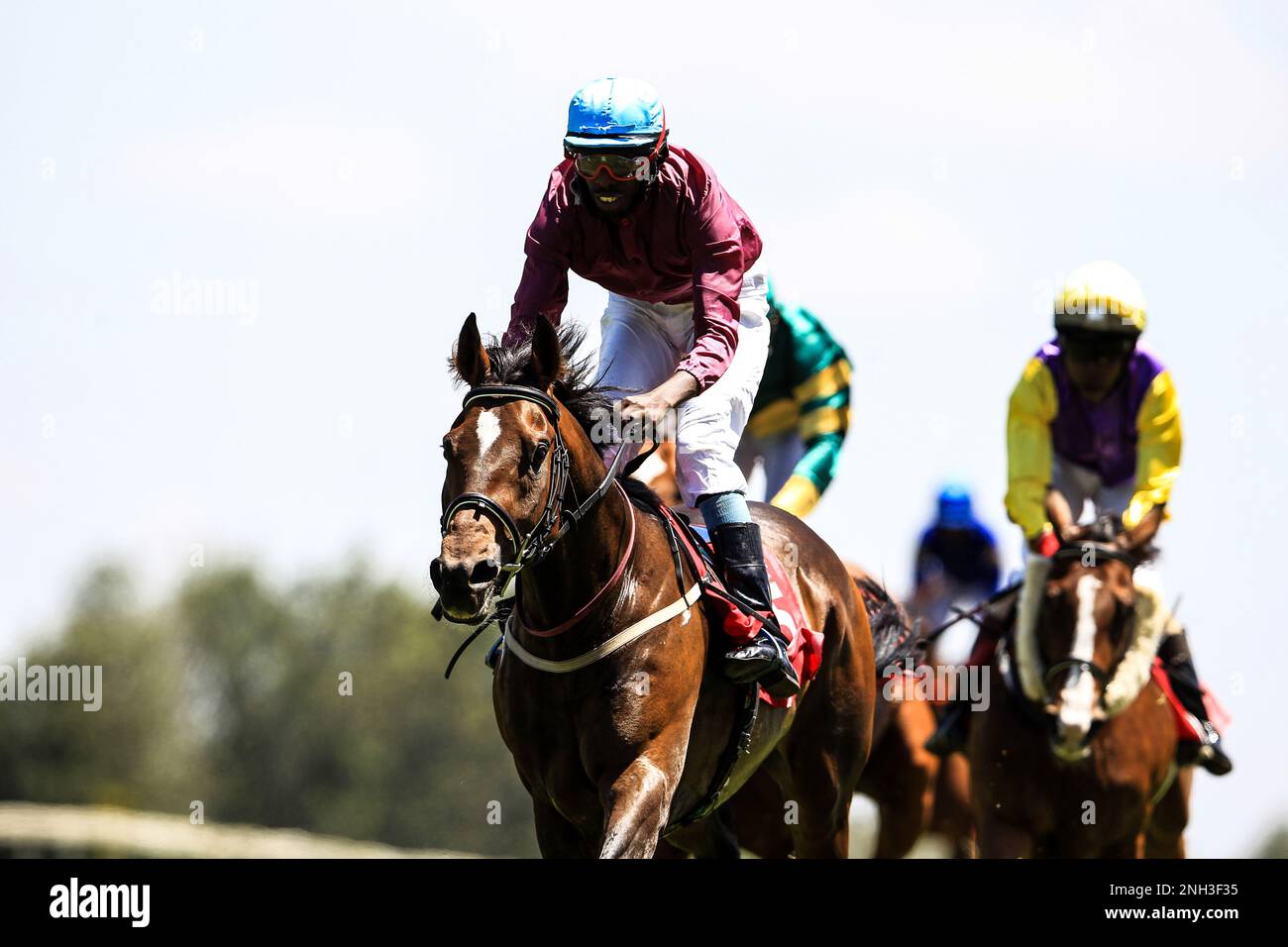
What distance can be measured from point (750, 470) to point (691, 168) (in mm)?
4295

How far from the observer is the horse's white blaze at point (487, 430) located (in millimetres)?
6137

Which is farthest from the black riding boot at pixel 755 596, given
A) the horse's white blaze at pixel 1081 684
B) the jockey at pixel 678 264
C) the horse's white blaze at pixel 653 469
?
the horse's white blaze at pixel 653 469

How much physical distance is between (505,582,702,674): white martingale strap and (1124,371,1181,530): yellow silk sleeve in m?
4.17

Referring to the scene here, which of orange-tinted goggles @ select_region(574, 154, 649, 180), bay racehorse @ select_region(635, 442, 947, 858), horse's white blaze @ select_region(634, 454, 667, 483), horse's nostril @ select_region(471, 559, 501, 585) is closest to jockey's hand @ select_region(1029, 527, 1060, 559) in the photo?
bay racehorse @ select_region(635, 442, 947, 858)

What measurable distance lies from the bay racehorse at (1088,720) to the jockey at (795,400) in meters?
1.48

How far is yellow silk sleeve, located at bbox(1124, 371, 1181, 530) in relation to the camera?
10312 mm

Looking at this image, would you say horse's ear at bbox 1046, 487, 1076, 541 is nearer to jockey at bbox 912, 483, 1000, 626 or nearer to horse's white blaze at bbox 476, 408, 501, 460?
jockey at bbox 912, 483, 1000, 626

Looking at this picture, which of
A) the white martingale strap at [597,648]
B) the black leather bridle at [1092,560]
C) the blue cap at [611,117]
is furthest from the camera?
the black leather bridle at [1092,560]

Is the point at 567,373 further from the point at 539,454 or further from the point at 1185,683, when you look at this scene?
the point at 1185,683

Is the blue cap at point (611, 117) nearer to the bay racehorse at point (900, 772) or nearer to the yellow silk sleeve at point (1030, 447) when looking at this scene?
the yellow silk sleeve at point (1030, 447)

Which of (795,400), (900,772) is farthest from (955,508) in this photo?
(795,400)
